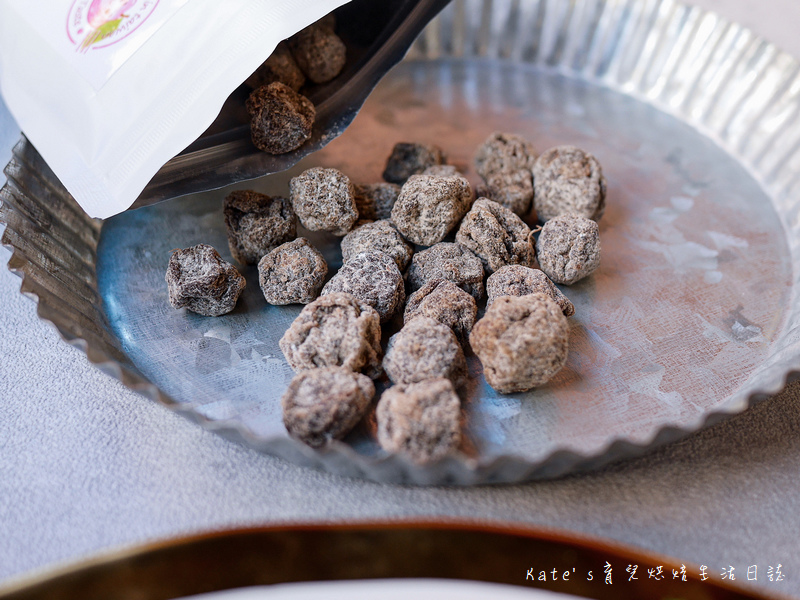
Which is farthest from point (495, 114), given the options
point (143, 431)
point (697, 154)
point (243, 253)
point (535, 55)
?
point (143, 431)

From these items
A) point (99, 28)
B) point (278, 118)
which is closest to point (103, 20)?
point (99, 28)

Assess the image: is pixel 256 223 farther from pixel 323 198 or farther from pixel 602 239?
pixel 602 239

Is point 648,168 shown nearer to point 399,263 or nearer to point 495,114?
point 495,114

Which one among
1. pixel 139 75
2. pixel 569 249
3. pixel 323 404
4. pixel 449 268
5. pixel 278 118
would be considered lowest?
pixel 569 249

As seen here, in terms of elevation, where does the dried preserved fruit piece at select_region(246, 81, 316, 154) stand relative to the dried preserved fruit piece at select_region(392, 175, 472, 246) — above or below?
above

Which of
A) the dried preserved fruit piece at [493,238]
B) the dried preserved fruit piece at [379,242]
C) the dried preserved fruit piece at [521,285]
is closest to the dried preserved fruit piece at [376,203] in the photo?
the dried preserved fruit piece at [379,242]

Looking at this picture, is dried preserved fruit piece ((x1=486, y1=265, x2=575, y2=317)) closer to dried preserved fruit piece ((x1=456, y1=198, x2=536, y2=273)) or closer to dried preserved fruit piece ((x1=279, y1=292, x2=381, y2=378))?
dried preserved fruit piece ((x1=456, y1=198, x2=536, y2=273))

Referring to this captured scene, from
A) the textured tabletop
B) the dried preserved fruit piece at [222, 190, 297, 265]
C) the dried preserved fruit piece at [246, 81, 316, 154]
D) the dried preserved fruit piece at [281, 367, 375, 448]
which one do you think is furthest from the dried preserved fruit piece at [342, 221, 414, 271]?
the textured tabletop
